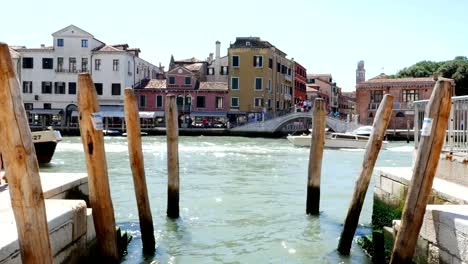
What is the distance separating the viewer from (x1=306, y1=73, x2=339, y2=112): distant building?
8050 centimetres

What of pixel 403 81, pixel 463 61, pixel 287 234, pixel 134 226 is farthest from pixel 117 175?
pixel 463 61

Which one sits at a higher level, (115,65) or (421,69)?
(421,69)

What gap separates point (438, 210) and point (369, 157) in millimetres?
1602

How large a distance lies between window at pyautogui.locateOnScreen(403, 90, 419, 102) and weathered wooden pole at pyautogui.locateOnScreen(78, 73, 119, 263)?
159ft

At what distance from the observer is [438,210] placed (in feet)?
16.3

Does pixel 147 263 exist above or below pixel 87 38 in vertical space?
below

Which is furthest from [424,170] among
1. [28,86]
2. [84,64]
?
[28,86]

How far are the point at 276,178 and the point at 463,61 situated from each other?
159 ft

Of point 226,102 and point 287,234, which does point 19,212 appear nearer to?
point 287,234

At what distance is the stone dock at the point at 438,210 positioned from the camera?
4.60 meters

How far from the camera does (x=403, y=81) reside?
50594 mm

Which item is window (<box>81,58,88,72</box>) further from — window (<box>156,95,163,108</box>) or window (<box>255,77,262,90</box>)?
window (<box>255,77,262,90</box>)

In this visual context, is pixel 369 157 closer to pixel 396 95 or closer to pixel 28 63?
pixel 396 95

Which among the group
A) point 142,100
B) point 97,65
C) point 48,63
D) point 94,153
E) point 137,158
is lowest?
point 137,158
